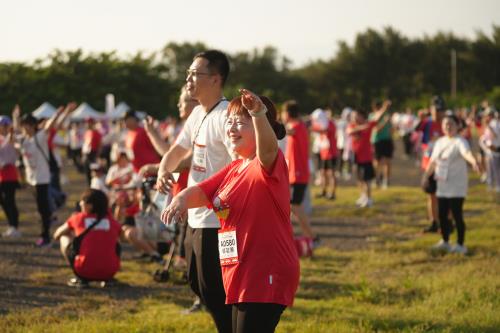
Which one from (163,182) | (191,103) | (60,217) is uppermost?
(191,103)

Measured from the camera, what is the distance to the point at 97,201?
794cm

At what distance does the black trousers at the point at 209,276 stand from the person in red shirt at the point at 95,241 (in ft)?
10.3

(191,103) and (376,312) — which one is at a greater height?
(191,103)

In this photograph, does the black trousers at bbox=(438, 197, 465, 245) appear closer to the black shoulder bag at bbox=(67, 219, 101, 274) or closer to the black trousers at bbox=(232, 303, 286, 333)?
the black shoulder bag at bbox=(67, 219, 101, 274)

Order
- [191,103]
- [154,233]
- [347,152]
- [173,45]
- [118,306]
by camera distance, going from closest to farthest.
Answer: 1. [191,103]
2. [118,306]
3. [154,233]
4. [347,152]
5. [173,45]

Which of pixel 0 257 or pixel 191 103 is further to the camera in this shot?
pixel 0 257

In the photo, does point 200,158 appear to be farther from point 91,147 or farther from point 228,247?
point 91,147

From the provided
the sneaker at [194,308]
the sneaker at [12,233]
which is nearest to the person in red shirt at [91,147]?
the sneaker at [12,233]

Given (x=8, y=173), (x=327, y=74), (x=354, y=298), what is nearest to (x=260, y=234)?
(x=354, y=298)

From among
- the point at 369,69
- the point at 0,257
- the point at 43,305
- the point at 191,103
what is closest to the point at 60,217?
the point at 0,257

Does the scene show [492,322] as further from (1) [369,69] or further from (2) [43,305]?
(1) [369,69]

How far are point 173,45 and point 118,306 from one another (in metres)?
92.7

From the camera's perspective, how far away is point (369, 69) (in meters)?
86.8

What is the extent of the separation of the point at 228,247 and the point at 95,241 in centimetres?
430
